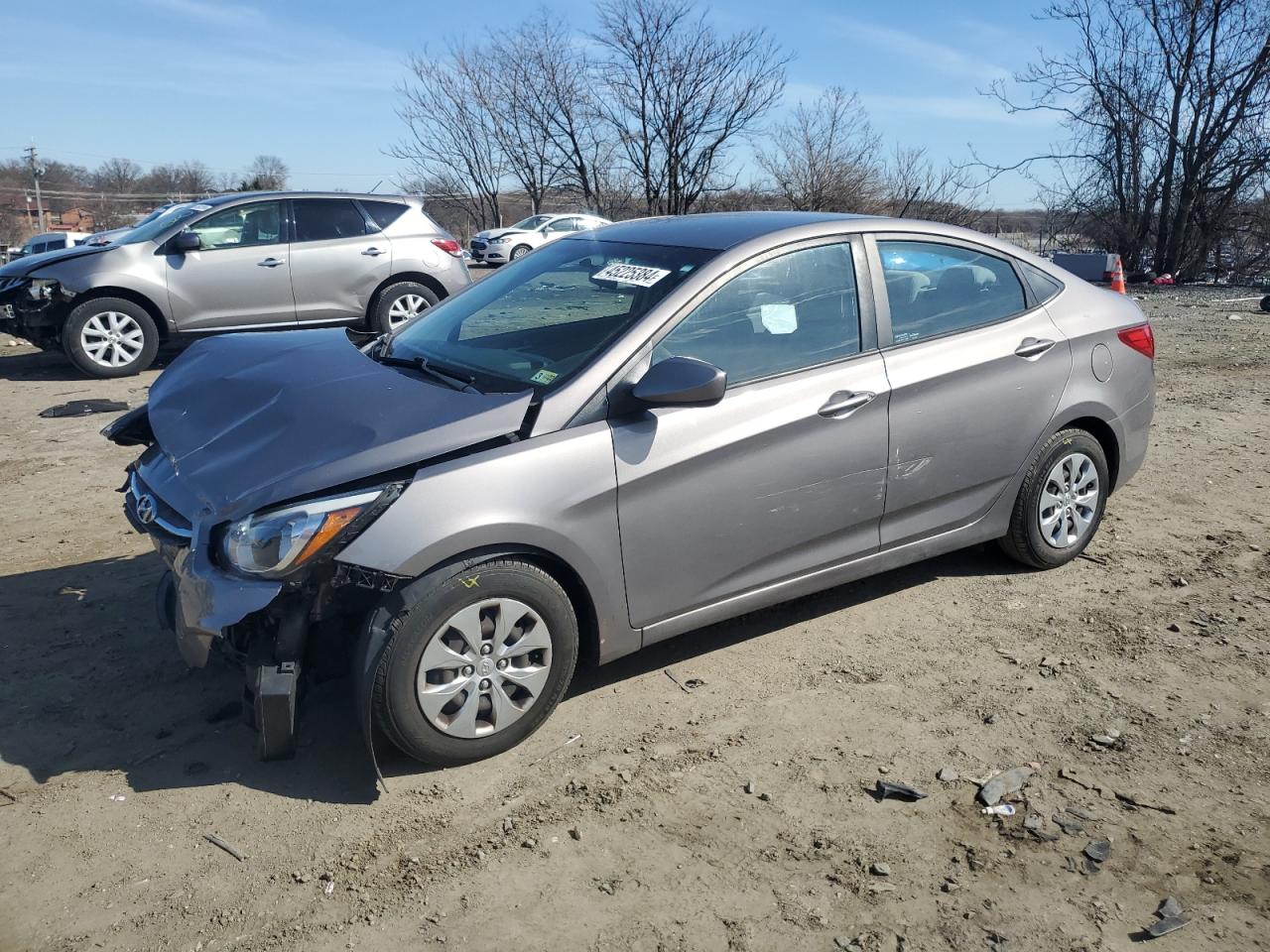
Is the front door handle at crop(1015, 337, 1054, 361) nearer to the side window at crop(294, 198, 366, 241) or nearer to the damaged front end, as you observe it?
the damaged front end

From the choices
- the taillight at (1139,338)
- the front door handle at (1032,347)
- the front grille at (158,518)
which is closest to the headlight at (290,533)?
the front grille at (158,518)

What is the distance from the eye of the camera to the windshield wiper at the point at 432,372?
3.73 m

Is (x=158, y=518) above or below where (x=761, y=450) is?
below

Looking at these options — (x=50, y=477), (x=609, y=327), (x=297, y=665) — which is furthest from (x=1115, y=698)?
(x=50, y=477)

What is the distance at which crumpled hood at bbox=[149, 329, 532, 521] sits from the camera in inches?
126

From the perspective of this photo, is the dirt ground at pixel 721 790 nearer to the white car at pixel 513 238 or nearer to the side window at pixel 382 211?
the side window at pixel 382 211

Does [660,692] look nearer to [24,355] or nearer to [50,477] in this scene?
[50,477]

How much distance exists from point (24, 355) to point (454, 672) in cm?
1044

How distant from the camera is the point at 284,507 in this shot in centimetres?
314

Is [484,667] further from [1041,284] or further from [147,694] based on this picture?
[1041,284]

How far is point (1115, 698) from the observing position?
3.88 metres

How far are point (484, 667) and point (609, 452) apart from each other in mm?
823

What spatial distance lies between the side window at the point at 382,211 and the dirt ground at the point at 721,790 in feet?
22.4

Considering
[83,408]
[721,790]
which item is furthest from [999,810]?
[83,408]
